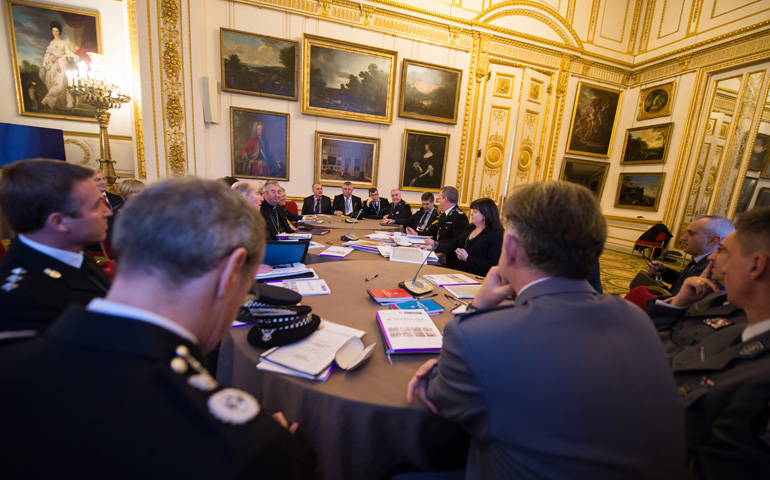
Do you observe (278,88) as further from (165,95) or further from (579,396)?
(579,396)

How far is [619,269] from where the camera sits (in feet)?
21.5

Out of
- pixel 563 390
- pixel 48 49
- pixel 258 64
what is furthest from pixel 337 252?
pixel 48 49

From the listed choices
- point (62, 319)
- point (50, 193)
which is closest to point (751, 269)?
point (62, 319)

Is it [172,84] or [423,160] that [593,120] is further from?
[172,84]

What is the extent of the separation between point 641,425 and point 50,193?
7.49 feet

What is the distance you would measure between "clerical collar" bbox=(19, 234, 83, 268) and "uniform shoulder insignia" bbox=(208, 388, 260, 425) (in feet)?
4.54

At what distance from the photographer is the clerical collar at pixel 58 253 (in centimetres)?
131

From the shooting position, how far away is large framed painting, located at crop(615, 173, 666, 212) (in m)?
8.12

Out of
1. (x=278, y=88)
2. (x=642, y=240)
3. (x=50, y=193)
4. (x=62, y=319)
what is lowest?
(x=642, y=240)

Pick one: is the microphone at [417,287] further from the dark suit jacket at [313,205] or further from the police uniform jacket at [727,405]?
the dark suit jacket at [313,205]

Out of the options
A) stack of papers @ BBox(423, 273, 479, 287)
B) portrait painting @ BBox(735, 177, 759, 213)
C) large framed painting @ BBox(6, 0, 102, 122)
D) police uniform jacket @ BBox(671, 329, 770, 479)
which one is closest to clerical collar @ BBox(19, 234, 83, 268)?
stack of papers @ BBox(423, 273, 479, 287)

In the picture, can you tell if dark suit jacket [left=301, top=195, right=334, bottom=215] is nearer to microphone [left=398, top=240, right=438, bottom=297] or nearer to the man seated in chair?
microphone [left=398, top=240, right=438, bottom=297]

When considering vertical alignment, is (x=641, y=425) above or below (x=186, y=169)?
below

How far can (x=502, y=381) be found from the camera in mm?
762
